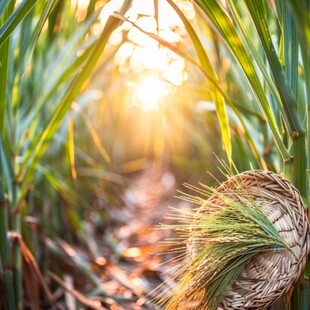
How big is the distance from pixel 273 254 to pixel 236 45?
0.82ft

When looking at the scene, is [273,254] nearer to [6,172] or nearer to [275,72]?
[275,72]

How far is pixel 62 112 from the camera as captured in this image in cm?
94

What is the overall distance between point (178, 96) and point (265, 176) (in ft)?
3.23

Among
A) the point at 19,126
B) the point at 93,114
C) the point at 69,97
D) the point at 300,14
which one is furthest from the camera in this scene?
the point at 93,114

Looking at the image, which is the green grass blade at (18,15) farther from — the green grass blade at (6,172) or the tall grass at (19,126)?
the green grass blade at (6,172)

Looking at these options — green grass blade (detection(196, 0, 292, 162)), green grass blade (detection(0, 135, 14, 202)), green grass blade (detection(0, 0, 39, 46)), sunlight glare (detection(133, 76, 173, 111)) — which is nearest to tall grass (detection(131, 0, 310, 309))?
green grass blade (detection(196, 0, 292, 162))

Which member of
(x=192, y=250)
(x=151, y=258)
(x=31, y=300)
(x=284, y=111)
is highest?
(x=284, y=111)

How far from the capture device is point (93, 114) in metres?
2.36

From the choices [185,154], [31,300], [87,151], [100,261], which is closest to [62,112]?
[31,300]

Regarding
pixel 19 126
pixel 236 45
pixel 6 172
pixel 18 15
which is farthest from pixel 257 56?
pixel 19 126

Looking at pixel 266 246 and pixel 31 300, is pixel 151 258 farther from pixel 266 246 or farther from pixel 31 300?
pixel 266 246

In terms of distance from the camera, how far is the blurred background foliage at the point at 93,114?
85cm

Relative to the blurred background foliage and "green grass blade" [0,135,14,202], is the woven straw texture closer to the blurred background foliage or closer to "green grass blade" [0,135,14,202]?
the blurred background foliage

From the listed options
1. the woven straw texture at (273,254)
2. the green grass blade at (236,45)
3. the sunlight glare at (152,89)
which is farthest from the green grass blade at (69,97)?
the sunlight glare at (152,89)
